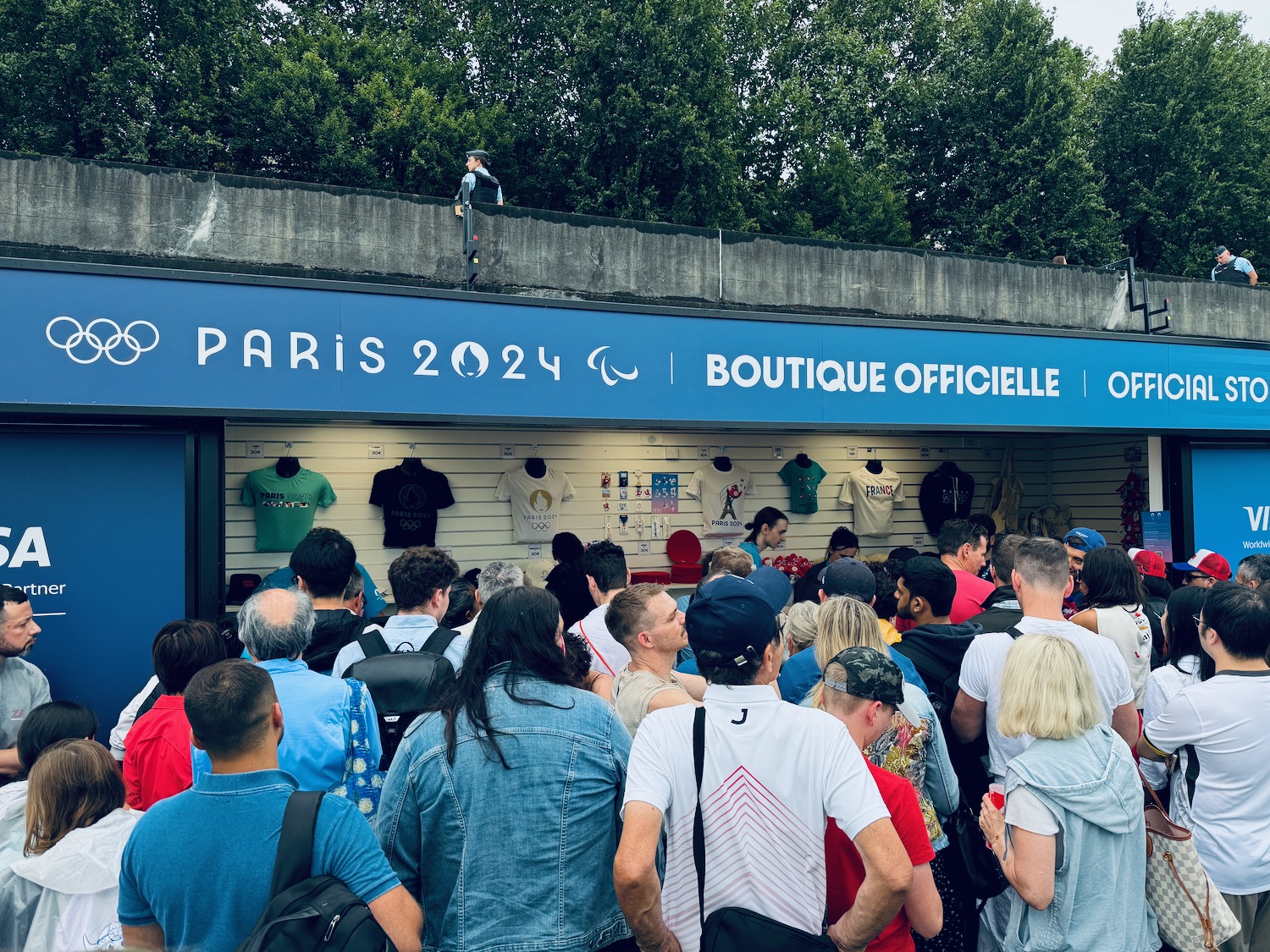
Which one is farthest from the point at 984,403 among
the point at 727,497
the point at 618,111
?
the point at 618,111

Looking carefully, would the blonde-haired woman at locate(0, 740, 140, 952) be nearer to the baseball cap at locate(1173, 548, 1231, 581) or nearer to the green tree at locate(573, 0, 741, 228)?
the baseball cap at locate(1173, 548, 1231, 581)

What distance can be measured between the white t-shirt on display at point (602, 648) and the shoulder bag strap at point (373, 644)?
910mm

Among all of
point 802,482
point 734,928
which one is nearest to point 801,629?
point 734,928

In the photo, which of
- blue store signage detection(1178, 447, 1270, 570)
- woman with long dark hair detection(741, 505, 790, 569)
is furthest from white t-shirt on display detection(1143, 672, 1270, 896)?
blue store signage detection(1178, 447, 1270, 570)

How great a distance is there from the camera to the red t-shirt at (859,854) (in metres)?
2.29

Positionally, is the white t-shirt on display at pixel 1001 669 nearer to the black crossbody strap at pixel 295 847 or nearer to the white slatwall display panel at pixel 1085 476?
the black crossbody strap at pixel 295 847

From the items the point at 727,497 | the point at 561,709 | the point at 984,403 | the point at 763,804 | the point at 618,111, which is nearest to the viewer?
the point at 763,804

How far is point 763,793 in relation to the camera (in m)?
2.20

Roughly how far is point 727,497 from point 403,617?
5.32 meters

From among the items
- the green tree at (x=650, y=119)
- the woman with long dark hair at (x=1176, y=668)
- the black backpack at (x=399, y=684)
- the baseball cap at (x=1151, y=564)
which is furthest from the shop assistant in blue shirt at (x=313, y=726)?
the green tree at (x=650, y=119)

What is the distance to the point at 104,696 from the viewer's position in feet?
17.3

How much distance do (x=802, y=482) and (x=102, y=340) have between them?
621 centimetres

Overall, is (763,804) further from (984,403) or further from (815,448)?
(815,448)

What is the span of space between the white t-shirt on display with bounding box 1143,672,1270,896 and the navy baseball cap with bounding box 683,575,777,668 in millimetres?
1818
